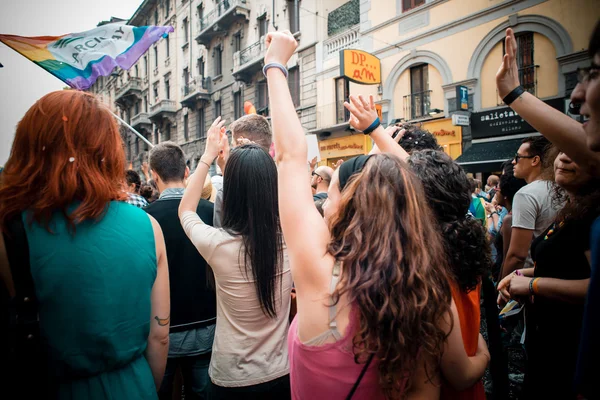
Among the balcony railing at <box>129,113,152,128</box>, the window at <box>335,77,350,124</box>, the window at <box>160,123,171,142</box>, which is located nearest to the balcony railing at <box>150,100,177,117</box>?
the window at <box>160,123,171,142</box>

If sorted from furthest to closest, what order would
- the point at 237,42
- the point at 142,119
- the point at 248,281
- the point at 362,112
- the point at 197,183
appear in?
1. the point at 142,119
2. the point at 237,42
3. the point at 362,112
4. the point at 197,183
5. the point at 248,281

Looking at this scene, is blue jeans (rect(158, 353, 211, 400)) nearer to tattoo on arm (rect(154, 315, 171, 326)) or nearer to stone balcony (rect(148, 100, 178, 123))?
tattoo on arm (rect(154, 315, 171, 326))

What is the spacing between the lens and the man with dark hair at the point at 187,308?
2.18 meters

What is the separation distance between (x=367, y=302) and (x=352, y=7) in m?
16.1

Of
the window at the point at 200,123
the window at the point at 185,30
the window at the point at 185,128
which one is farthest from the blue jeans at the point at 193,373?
the window at the point at 185,30

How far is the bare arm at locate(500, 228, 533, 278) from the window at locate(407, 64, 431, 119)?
34.9ft

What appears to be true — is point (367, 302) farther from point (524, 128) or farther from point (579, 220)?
point (524, 128)

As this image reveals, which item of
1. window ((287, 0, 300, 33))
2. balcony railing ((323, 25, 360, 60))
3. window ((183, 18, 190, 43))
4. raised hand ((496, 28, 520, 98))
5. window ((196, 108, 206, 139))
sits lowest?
raised hand ((496, 28, 520, 98))

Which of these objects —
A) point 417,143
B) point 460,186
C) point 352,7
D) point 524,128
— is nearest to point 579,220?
point 460,186

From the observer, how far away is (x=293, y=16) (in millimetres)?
17219

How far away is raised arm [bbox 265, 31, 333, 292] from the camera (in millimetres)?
1092

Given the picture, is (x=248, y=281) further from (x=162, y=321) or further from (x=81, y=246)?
(x=81, y=246)

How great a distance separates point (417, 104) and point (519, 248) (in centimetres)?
1112

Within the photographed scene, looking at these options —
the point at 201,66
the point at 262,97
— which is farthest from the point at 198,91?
the point at 262,97
